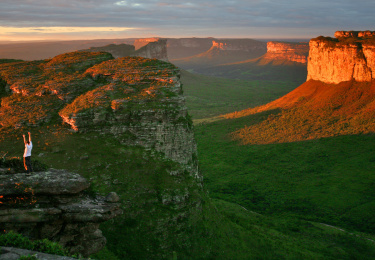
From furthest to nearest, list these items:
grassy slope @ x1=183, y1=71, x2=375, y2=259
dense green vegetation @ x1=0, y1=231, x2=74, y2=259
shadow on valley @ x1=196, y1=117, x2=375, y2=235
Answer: shadow on valley @ x1=196, y1=117, x2=375, y2=235
grassy slope @ x1=183, y1=71, x2=375, y2=259
dense green vegetation @ x1=0, y1=231, x2=74, y2=259

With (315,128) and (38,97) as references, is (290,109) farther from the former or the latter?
(38,97)

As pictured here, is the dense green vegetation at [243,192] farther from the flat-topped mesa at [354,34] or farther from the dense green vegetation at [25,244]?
the flat-topped mesa at [354,34]

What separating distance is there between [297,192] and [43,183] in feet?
169

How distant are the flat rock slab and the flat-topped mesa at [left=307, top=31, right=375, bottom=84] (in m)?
88.3

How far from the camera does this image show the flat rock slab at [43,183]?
1589 cm

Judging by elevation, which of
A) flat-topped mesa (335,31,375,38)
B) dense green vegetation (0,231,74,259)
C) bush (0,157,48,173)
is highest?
flat-topped mesa (335,31,375,38)

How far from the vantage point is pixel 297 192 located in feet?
192

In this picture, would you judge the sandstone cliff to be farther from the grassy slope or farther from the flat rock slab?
the grassy slope

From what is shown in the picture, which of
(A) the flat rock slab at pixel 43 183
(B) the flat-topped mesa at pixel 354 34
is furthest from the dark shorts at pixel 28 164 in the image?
(B) the flat-topped mesa at pixel 354 34

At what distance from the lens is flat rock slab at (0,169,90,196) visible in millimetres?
15890

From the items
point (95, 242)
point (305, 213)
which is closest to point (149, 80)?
point (95, 242)

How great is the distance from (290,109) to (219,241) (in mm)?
75737

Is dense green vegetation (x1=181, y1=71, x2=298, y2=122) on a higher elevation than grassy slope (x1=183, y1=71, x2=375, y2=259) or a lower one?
higher

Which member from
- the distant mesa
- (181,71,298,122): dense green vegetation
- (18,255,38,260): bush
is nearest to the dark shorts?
(18,255,38,260): bush
